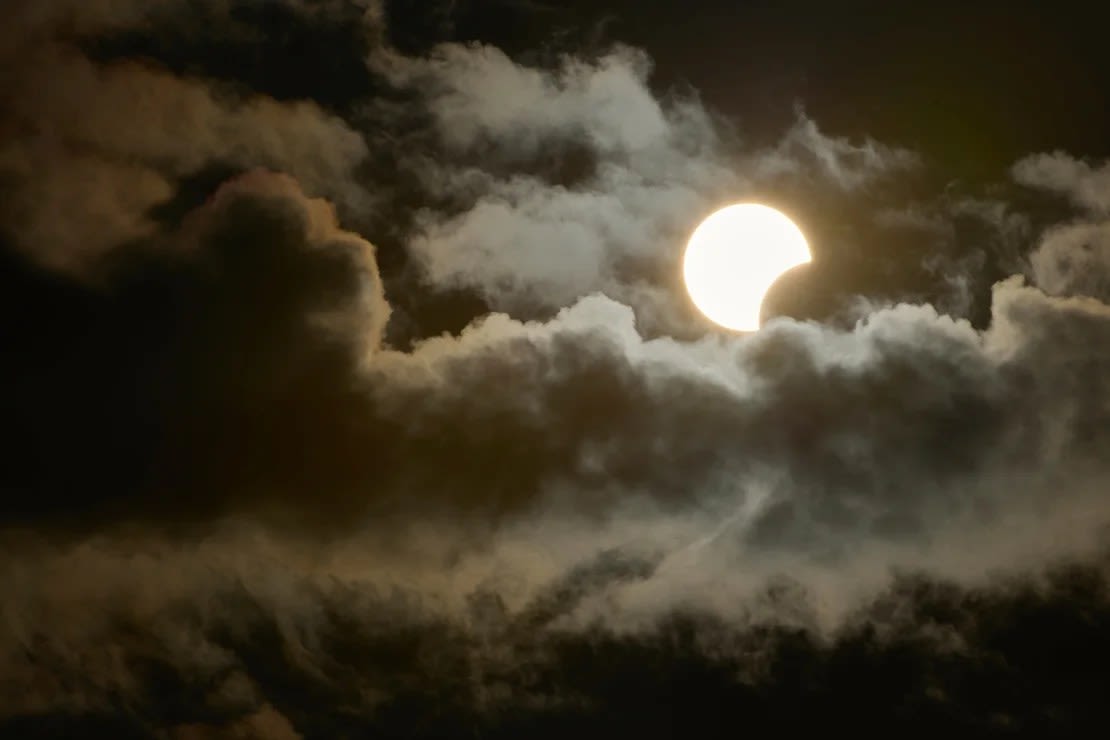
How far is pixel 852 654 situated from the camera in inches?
1405

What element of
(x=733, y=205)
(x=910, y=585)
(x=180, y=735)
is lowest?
(x=180, y=735)

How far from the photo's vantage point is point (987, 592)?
29391mm

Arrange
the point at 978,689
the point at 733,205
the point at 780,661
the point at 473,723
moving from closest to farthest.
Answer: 1. the point at 733,205
2. the point at 473,723
3. the point at 978,689
4. the point at 780,661

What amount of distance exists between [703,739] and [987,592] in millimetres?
9585

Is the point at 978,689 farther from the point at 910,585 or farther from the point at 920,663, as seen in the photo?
the point at 910,585

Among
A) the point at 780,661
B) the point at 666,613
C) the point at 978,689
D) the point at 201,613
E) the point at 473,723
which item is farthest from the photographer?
the point at 780,661

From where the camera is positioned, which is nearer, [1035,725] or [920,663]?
[1035,725]

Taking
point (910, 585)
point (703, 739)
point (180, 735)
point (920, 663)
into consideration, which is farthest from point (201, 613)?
point (920, 663)

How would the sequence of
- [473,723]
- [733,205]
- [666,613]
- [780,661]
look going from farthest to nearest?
[780,661] → [666,613] → [473,723] → [733,205]

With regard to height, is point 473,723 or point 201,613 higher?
point 201,613

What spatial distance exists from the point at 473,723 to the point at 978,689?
17077mm

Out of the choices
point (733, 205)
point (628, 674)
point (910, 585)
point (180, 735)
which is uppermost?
point (733, 205)

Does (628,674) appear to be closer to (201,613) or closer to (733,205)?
(201,613)

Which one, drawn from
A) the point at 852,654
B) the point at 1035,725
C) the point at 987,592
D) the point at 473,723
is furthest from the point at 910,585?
the point at 473,723
